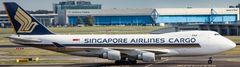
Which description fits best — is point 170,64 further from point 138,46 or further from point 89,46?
point 89,46

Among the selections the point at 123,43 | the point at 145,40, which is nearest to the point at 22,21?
the point at 123,43

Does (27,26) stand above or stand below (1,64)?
above

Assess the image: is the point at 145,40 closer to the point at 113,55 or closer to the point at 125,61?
the point at 125,61

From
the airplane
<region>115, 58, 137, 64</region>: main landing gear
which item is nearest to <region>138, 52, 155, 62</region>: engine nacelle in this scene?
the airplane

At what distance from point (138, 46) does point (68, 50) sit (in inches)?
264

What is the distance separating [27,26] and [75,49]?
5.24 m

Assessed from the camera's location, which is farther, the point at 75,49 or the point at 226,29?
the point at 226,29

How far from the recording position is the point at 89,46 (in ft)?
177

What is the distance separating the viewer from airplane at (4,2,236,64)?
174 ft

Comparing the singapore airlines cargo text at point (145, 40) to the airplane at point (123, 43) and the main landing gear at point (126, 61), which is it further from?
the main landing gear at point (126, 61)

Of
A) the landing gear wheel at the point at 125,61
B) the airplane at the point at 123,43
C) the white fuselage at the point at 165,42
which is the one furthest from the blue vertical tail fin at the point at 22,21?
the landing gear wheel at the point at 125,61

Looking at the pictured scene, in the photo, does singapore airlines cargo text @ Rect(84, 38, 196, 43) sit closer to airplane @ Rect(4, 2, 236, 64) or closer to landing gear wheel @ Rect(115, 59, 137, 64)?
airplane @ Rect(4, 2, 236, 64)

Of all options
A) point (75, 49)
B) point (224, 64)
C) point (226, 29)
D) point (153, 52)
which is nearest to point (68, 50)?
point (75, 49)

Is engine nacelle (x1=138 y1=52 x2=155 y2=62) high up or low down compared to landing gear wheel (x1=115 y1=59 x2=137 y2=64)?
up
